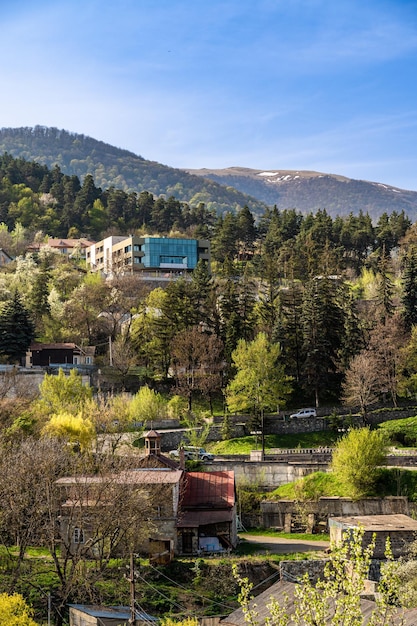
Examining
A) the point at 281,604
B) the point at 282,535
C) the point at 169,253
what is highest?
the point at 169,253

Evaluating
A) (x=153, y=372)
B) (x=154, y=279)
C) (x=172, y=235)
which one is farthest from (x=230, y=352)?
(x=172, y=235)

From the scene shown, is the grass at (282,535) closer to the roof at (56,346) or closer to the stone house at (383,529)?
the stone house at (383,529)

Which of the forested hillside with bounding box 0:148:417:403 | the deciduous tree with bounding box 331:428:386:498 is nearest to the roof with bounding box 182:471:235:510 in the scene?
the deciduous tree with bounding box 331:428:386:498

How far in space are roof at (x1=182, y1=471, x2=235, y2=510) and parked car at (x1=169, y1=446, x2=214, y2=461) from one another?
4726 mm

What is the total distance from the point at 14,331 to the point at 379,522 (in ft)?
Result: 112

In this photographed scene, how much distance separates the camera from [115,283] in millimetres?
75938

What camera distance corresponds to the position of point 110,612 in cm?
2864

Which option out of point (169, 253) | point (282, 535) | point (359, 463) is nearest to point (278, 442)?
point (359, 463)

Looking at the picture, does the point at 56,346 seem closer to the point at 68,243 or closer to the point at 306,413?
the point at 306,413

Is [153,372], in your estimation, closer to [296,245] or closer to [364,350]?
[364,350]

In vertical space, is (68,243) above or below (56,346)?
above

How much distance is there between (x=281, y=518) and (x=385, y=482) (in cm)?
596

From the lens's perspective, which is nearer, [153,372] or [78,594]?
[78,594]

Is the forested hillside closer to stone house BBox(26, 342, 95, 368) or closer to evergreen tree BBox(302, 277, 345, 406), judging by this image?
evergreen tree BBox(302, 277, 345, 406)
